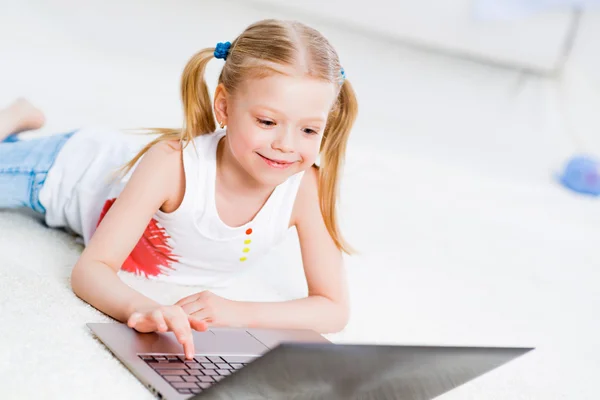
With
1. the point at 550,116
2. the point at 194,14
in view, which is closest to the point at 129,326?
the point at 194,14

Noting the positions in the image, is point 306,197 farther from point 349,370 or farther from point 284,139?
point 349,370

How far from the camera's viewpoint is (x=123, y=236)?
108cm

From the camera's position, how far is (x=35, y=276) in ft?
3.63

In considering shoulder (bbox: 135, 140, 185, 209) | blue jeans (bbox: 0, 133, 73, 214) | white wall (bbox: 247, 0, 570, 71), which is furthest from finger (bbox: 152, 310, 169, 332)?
white wall (bbox: 247, 0, 570, 71)

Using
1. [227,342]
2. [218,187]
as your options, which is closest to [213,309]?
[227,342]

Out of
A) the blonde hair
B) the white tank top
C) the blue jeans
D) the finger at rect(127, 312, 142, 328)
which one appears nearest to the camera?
the finger at rect(127, 312, 142, 328)

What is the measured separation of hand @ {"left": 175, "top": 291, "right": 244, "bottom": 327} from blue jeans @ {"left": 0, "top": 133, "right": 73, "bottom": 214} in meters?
0.41

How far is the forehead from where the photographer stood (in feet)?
3.39

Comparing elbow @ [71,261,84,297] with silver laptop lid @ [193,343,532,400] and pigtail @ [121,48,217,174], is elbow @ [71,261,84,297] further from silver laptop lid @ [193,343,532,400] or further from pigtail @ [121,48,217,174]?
silver laptop lid @ [193,343,532,400]

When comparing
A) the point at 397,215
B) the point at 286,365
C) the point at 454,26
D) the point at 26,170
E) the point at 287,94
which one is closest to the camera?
the point at 286,365

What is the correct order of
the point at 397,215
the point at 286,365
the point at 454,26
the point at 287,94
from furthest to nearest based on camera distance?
the point at 454,26
the point at 397,215
the point at 287,94
the point at 286,365

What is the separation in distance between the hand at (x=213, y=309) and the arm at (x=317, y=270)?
0.09 meters

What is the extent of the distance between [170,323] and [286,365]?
9.7 inches

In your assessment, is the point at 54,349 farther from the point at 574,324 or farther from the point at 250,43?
the point at 574,324
